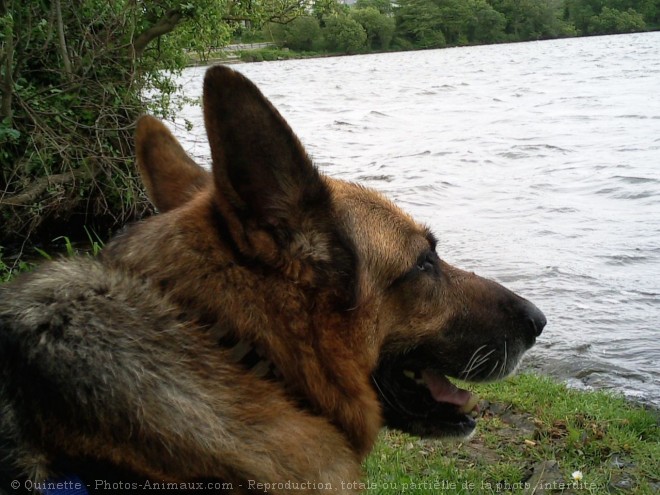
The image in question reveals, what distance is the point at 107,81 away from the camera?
962cm

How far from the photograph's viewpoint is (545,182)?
15.3 meters

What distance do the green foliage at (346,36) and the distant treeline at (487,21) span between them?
0.45 feet

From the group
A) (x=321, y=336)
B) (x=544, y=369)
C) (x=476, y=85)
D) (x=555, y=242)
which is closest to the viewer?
(x=321, y=336)

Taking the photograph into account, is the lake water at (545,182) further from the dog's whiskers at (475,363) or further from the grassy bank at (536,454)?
the dog's whiskers at (475,363)

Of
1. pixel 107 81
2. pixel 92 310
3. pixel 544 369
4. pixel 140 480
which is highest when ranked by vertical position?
pixel 107 81

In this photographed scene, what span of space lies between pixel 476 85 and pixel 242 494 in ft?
124

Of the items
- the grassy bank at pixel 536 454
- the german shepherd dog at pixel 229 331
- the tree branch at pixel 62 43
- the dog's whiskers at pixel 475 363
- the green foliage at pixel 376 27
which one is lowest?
the grassy bank at pixel 536 454

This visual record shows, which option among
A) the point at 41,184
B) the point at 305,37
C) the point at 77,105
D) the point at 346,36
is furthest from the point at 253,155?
the point at 346,36

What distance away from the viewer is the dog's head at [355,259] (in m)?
2.33

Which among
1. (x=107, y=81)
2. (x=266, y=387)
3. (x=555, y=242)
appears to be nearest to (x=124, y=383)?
(x=266, y=387)

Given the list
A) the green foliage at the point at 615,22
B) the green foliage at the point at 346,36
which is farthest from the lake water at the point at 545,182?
the green foliage at the point at 615,22

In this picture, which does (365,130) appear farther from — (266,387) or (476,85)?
(266,387)

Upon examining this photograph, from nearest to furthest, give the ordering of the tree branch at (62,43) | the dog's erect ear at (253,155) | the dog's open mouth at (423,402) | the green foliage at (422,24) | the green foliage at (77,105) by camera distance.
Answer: the dog's erect ear at (253,155)
the dog's open mouth at (423,402)
the tree branch at (62,43)
the green foliage at (77,105)
the green foliage at (422,24)

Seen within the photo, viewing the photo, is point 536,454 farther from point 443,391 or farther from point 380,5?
point 380,5
